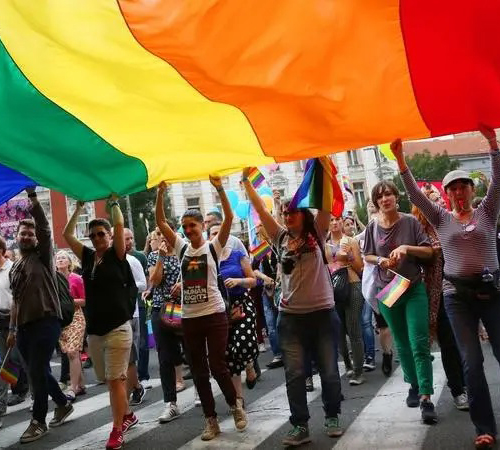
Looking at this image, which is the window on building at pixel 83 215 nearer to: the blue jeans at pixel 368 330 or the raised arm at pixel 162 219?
the blue jeans at pixel 368 330

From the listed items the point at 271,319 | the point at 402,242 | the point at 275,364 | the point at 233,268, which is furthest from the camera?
the point at 271,319

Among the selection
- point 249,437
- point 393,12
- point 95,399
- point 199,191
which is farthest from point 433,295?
point 199,191

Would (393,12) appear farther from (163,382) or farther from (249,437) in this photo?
(163,382)

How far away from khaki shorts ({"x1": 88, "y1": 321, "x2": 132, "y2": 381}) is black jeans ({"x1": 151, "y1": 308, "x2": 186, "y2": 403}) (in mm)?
967

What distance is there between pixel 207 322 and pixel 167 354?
1.24m

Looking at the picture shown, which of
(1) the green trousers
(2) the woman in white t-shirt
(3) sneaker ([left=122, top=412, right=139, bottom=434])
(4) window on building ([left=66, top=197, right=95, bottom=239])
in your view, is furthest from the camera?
(4) window on building ([left=66, top=197, right=95, bottom=239])

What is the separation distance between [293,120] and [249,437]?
2593 mm

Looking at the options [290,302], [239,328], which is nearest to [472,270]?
[290,302]

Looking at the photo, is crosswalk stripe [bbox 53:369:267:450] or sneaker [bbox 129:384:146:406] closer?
crosswalk stripe [bbox 53:369:267:450]

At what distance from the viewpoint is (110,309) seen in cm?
497

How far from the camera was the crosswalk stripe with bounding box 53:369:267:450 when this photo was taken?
513 cm

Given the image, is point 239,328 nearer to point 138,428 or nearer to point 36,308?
point 138,428

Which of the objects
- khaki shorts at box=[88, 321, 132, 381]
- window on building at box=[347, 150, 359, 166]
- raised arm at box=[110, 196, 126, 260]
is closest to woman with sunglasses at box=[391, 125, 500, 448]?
raised arm at box=[110, 196, 126, 260]

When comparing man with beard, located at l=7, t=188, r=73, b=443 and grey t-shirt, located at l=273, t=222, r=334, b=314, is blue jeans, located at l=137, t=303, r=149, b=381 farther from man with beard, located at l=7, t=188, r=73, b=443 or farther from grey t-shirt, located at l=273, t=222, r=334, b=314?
grey t-shirt, located at l=273, t=222, r=334, b=314
